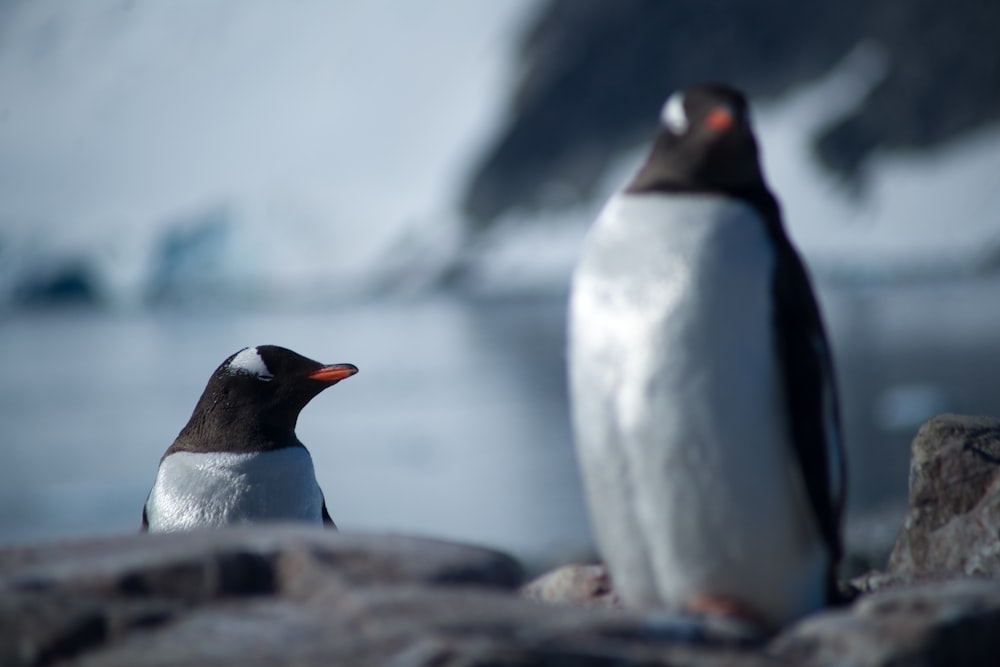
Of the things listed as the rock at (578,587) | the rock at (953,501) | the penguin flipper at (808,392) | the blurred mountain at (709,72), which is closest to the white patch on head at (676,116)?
the penguin flipper at (808,392)

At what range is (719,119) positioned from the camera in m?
2.34

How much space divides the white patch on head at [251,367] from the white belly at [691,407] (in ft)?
5.20

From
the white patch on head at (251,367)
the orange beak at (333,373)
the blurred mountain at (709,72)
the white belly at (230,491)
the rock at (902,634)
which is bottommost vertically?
the rock at (902,634)

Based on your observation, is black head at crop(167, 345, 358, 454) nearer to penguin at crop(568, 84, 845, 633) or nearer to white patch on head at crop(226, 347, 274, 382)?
white patch on head at crop(226, 347, 274, 382)

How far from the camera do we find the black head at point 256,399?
12.0 ft

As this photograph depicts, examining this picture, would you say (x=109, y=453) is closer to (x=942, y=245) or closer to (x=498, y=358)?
(x=498, y=358)

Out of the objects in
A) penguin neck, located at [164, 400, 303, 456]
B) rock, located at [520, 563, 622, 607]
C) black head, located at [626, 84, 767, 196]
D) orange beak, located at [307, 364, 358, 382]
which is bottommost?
rock, located at [520, 563, 622, 607]

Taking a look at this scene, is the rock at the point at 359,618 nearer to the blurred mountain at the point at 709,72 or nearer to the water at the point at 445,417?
the water at the point at 445,417

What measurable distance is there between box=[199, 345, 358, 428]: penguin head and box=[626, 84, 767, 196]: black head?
1.55 metres

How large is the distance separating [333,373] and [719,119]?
1691mm

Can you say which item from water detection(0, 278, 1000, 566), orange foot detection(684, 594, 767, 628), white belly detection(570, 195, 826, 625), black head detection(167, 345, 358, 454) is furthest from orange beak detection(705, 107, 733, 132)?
water detection(0, 278, 1000, 566)

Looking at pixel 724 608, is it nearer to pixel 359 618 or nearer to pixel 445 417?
pixel 359 618

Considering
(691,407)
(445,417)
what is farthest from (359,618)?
(445,417)

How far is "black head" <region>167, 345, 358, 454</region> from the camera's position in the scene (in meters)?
3.66
